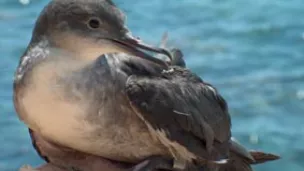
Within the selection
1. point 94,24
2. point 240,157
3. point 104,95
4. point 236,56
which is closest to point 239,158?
point 240,157

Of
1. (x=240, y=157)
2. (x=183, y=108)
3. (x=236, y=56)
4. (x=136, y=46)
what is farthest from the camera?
(x=236, y=56)

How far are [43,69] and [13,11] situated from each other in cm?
352

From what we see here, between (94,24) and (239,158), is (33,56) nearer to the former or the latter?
(94,24)

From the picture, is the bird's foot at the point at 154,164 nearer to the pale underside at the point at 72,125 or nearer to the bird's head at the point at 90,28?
the pale underside at the point at 72,125

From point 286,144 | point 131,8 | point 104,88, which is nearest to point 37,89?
point 104,88

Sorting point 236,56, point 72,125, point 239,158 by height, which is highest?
point 236,56

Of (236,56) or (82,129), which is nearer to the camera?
(82,129)

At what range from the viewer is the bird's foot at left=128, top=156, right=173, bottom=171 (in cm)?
191

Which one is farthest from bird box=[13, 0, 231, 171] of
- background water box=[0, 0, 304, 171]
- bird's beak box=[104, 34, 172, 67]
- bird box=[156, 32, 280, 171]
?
background water box=[0, 0, 304, 171]

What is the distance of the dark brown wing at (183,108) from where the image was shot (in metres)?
1.84

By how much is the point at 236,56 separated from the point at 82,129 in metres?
2.93

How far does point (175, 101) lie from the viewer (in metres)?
1.90

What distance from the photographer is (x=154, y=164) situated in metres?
1.92

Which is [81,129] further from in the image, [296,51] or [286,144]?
[296,51]
